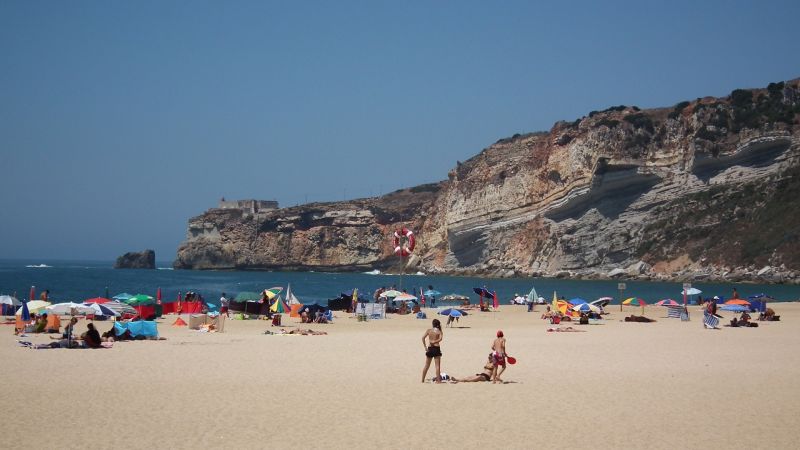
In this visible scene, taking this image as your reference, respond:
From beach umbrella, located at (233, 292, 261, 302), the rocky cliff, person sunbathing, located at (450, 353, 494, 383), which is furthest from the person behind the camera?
the rocky cliff

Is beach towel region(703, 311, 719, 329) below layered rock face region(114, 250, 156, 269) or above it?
below

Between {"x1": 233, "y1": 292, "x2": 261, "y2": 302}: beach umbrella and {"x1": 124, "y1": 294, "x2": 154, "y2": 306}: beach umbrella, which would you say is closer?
{"x1": 124, "y1": 294, "x2": 154, "y2": 306}: beach umbrella

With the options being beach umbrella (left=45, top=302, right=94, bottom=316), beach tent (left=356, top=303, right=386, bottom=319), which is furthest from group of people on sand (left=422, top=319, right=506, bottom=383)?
beach tent (left=356, top=303, right=386, bottom=319)

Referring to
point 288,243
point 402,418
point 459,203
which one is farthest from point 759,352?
point 288,243

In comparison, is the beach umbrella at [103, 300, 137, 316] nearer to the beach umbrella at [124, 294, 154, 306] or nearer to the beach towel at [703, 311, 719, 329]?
the beach umbrella at [124, 294, 154, 306]

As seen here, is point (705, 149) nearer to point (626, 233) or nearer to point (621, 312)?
point (626, 233)

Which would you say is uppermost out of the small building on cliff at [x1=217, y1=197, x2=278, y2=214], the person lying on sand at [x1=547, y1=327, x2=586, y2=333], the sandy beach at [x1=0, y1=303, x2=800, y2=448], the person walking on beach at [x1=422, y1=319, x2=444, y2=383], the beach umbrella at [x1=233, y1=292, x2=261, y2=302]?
the small building on cliff at [x1=217, y1=197, x2=278, y2=214]

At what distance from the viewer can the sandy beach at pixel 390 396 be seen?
10047 mm

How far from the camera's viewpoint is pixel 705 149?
265ft

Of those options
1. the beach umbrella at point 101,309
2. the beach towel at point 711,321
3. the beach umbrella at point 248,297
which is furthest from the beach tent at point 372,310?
the beach towel at point 711,321

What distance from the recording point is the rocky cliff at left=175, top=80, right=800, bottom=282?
76375 millimetres

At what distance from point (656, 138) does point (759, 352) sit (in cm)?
6927

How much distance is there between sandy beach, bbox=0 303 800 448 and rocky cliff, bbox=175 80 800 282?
5790 cm

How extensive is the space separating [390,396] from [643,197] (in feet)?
252
